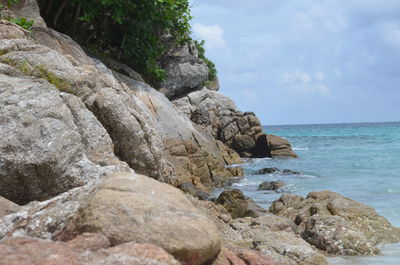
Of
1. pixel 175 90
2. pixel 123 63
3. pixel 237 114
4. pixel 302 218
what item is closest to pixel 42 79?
pixel 302 218

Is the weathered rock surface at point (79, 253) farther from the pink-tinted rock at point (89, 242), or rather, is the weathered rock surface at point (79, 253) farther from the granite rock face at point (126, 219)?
the granite rock face at point (126, 219)

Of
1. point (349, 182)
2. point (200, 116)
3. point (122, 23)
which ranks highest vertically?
point (122, 23)

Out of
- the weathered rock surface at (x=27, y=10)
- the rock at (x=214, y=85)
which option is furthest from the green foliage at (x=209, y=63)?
the weathered rock surface at (x=27, y=10)

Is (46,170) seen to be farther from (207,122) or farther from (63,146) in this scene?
(207,122)

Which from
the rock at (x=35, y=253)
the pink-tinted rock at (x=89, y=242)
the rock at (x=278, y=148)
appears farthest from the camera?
the rock at (x=278, y=148)

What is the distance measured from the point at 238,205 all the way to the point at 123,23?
10.4 m

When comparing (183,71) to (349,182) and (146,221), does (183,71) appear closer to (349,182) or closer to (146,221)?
(349,182)

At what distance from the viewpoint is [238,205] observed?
1286 centimetres

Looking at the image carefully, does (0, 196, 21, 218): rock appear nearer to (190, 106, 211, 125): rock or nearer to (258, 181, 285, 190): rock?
(258, 181, 285, 190): rock

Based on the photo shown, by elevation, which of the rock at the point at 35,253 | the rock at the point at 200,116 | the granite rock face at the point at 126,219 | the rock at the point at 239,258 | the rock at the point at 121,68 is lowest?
the rock at the point at 239,258

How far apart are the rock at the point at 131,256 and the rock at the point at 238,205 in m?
8.22

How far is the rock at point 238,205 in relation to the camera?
12187mm

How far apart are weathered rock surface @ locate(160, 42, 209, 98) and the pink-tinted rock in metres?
23.2

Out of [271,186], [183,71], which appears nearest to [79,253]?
[271,186]
